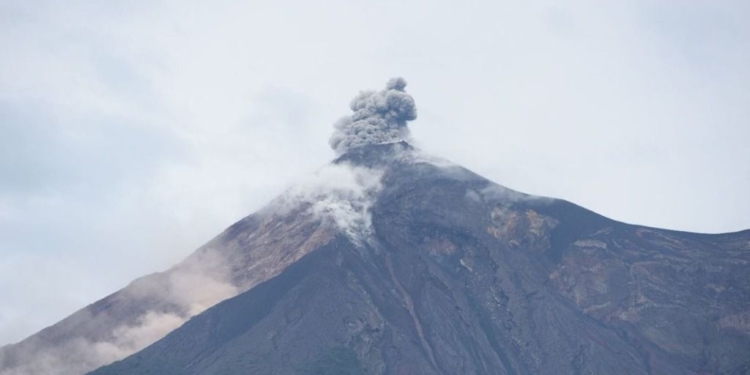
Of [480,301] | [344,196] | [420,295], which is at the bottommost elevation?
[480,301]

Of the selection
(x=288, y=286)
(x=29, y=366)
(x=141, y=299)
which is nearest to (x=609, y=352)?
(x=288, y=286)

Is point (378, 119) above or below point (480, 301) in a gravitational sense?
above

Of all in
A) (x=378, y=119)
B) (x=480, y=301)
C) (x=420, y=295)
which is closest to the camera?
(x=420, y=295)

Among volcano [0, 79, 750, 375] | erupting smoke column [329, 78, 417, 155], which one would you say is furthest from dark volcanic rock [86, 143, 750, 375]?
erupting smoke column [329, 78, 417, 155]

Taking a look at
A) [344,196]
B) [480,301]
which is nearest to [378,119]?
[344,196]

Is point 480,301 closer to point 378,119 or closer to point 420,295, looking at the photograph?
point 420,295

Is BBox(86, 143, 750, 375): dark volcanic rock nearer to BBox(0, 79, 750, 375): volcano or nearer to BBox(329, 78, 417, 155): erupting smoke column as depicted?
BBox(0, 79, 750, 375): volcano

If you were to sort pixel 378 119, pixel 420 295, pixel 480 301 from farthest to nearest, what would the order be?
pixel 378 119, pixel 480 301, pixel 420 295
